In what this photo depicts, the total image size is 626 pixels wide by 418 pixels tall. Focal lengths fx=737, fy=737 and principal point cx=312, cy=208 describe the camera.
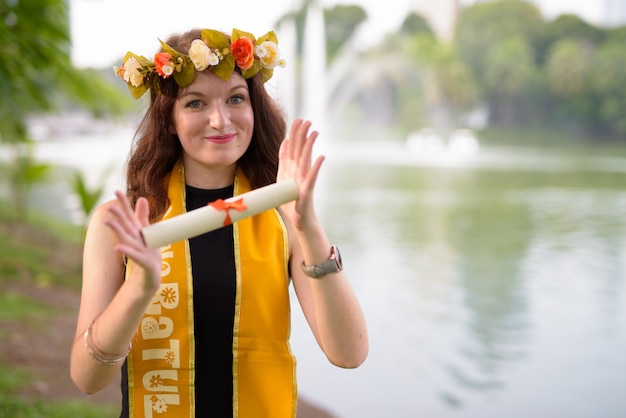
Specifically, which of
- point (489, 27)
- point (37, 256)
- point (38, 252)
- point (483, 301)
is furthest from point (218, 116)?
point (489, 27)

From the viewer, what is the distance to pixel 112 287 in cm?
143

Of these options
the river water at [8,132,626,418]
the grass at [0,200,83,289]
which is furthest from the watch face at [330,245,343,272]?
the grass at [0,200,83,289]

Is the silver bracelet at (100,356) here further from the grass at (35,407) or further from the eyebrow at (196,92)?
the grass at (35,407)

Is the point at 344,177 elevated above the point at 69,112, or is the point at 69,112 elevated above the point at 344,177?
the point at 69,112

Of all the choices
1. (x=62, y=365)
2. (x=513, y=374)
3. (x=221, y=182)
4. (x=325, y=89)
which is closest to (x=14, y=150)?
(x=62, y=365)

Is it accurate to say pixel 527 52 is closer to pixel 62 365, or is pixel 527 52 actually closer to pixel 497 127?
pixel 497 127

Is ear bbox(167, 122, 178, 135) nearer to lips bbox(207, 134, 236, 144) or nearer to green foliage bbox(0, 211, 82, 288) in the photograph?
lips bbox(207, 134, 236, 144)

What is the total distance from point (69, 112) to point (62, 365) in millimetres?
27998

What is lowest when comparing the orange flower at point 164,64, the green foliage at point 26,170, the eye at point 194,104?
the eye at point 194,104

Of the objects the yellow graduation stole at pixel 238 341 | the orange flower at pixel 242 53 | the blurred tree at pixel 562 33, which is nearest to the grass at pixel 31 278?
the yellow graduation stole at pixel 238 341

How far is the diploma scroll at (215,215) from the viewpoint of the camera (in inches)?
48.4

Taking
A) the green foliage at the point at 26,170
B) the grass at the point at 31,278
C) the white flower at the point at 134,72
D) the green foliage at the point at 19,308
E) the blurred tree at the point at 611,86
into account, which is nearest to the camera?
the white flower at the point at 134,72

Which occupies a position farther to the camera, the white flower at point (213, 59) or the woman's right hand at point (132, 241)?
the white flower at point (213, 59)

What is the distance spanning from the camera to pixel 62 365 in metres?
4.56
